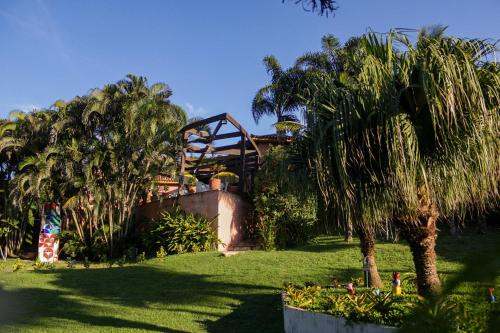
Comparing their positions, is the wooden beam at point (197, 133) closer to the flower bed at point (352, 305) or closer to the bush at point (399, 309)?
the bush at point (399, 309)

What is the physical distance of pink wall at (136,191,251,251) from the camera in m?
19.9

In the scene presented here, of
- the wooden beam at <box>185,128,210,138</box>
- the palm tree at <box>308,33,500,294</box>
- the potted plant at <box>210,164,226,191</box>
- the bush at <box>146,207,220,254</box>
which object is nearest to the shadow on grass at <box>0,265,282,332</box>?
the palm tree at <box>308,33,500,294</box>

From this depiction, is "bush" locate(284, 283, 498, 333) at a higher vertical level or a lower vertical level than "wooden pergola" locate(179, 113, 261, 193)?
lower

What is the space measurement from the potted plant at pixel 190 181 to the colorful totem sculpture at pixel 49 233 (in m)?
6.76

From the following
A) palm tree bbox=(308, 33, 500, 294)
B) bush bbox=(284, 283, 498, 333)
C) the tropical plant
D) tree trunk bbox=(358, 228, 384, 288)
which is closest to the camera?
bush bbox=(284, 283, 498, 333)

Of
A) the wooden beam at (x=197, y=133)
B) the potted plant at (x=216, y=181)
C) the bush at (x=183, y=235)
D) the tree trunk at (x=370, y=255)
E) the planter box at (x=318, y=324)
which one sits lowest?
the planter box at (x=318, y=324)

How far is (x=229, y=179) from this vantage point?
71.1ft

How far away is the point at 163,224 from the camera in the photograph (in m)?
20.1

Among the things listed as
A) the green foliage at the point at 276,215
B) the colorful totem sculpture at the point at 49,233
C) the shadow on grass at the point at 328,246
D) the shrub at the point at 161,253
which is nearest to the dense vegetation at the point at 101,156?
the colorful totem sculpture at the point at 49,233

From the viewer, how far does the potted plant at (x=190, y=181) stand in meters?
21.7

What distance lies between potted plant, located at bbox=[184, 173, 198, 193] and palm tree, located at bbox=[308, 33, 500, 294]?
15.0m

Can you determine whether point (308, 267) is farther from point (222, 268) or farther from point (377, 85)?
point (377, 85)

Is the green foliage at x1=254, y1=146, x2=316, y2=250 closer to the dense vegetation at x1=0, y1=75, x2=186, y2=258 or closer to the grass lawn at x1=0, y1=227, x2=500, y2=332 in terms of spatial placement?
the grass lawn at x1=0, y1=227, x2=500, y2=332

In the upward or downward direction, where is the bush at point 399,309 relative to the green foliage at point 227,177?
downward
